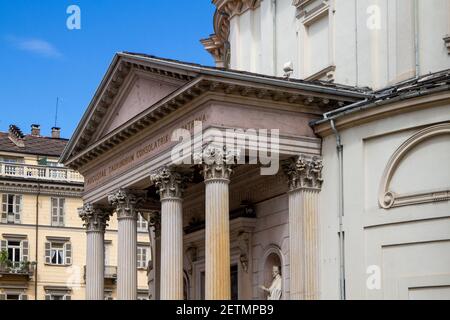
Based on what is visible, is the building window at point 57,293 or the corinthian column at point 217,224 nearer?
the corinthian column at point 217,224

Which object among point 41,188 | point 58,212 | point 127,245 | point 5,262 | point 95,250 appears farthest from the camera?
point 58,212

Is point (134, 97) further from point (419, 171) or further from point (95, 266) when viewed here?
point (419, 171)

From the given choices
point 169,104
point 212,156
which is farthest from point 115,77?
point 212,156

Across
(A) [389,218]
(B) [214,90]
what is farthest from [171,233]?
(A) [389,218]

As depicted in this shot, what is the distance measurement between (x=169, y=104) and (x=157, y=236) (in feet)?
38.9

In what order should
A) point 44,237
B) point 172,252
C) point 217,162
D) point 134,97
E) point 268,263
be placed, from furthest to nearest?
point 44,237, point 134,97, point 268,263, point 172,252, point 217,162

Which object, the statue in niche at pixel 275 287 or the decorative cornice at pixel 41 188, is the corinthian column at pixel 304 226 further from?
the decorative cornice at pixel 41 188

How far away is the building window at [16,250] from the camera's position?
7656cm

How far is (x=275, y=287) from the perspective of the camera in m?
35.4

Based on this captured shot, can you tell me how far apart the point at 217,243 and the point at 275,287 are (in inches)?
160

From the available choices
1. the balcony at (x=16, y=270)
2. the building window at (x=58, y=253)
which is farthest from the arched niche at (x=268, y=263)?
the building window at (x=58, y=253)

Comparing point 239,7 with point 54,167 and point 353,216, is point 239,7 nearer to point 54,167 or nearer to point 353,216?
point 353,216

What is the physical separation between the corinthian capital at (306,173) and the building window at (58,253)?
1846 inches

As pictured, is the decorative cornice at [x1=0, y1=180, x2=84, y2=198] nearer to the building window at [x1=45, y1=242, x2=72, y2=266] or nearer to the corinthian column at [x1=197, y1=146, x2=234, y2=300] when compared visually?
the building window at [x1=45, y1=242, x2=72, y2=266]
